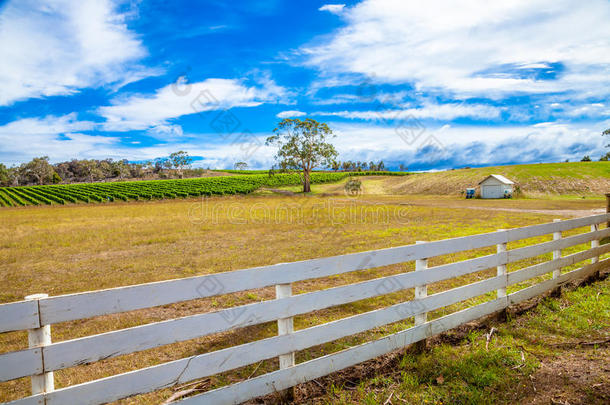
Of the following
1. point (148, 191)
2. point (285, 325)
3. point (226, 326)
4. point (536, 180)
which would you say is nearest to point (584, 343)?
point (285, 325)

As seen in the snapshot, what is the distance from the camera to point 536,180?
51875 mm

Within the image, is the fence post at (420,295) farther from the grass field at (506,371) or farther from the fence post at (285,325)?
the fence post at (285,325)

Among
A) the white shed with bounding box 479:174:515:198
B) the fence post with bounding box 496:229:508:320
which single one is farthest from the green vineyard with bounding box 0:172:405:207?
the fence post with bounding box 496:229:508:320

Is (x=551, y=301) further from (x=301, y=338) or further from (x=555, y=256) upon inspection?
(x=301, y=338)

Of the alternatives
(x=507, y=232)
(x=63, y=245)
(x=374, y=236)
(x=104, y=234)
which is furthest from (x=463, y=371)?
(x=104, y=234)

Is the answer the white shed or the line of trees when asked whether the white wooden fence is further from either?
the line of trees

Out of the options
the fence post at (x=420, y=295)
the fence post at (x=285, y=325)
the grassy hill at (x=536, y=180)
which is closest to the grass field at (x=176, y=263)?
the fence post at (x=420, y=295)

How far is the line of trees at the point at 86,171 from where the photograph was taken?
12085 cm

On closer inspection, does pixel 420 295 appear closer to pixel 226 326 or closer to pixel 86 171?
pixel 226 326

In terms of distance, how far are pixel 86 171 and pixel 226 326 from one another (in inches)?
6622

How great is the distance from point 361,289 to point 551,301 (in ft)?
14.4

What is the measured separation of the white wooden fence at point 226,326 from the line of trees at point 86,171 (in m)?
119

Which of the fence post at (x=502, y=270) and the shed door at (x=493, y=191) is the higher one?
the fence post at (x=502, y=270)

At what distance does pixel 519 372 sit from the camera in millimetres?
3914
